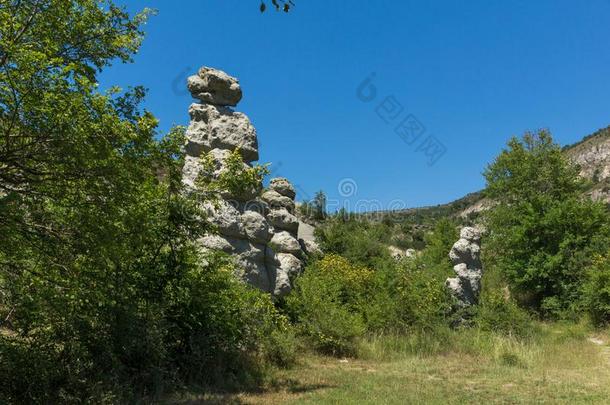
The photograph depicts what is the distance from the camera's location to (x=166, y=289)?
8852mm

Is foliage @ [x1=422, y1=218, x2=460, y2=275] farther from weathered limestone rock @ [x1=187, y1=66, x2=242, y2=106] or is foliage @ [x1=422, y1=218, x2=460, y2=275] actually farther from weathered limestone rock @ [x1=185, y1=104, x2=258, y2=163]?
weathered limestone rock @ [x1=187, y1=66, x2=242, y2=106]

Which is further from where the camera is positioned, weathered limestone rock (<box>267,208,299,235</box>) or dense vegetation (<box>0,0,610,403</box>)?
weathered limestone rock (<box>267,208,299,235</box>)

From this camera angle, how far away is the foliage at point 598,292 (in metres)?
18.9

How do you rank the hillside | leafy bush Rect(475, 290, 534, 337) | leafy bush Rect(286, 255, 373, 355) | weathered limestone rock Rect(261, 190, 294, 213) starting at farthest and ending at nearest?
the hillside < weathered limestone rock Rect(261, 190, 294, 213) < leafy bush Rect(475, 290, 534, 337) < leafy bush Rect(286, 255, 373, 355)

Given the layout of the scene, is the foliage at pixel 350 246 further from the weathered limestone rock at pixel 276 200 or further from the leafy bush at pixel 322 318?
the leafy bush at pixel 322 318

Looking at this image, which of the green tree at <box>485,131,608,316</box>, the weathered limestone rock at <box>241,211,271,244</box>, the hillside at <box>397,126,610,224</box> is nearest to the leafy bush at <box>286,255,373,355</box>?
the weathered limestone rock at <box>241,211,271,244</box>

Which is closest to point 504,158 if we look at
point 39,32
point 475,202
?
point 39,32

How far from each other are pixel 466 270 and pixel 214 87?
11007mm

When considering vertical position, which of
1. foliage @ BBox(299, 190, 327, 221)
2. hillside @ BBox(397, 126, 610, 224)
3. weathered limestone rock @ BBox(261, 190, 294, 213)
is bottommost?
weathered limestone rock @ BBox(261, 190, 294, 213)

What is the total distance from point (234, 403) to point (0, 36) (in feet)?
20.0

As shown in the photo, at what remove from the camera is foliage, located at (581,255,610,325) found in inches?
742

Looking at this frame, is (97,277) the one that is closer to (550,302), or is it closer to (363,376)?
(363,376)

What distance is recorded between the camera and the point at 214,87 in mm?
13750

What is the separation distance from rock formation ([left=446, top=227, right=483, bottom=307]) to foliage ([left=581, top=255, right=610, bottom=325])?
14.7 ft
